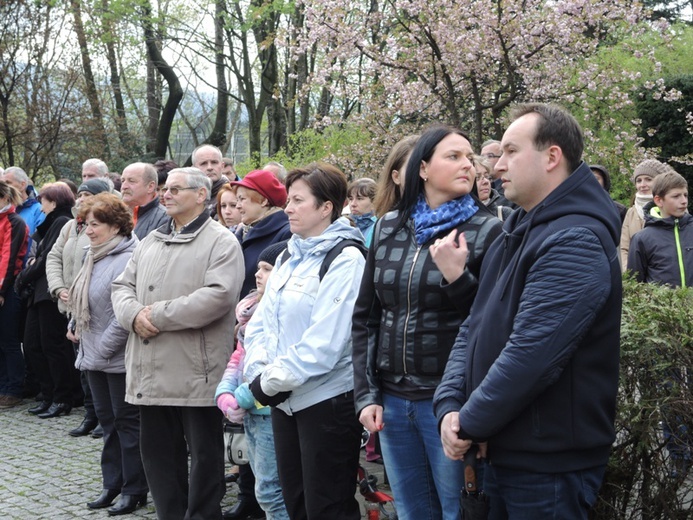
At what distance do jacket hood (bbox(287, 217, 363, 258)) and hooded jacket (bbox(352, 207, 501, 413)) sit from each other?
0.56 metres

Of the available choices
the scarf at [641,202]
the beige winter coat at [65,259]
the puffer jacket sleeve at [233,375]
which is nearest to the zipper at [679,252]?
the scarf at [641,202]

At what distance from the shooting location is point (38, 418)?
9.12 meters

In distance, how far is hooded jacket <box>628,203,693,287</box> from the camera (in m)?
6.94

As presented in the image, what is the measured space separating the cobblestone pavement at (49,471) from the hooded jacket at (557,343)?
11.2ft

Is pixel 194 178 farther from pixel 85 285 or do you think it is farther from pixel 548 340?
pixel 548 340

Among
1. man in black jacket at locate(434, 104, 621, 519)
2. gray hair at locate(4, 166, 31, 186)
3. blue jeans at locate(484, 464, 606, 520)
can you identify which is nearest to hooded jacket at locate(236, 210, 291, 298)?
man in black jacket at locate(434, 104, 621, 519)

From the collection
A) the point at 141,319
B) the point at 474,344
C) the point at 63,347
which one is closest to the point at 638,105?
the point at 63,347

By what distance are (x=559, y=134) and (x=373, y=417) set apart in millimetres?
1414

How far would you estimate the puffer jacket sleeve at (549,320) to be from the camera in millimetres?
2758

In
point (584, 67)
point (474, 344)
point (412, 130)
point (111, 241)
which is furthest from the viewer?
point (412, 130)

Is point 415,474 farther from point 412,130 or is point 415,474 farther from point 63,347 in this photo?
point 412,130

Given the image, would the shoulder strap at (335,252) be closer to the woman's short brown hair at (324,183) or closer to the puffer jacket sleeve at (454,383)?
the woman's short brown hair at (324,183)

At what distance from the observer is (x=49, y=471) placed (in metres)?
7.14

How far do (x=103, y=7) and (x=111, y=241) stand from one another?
720 inches
